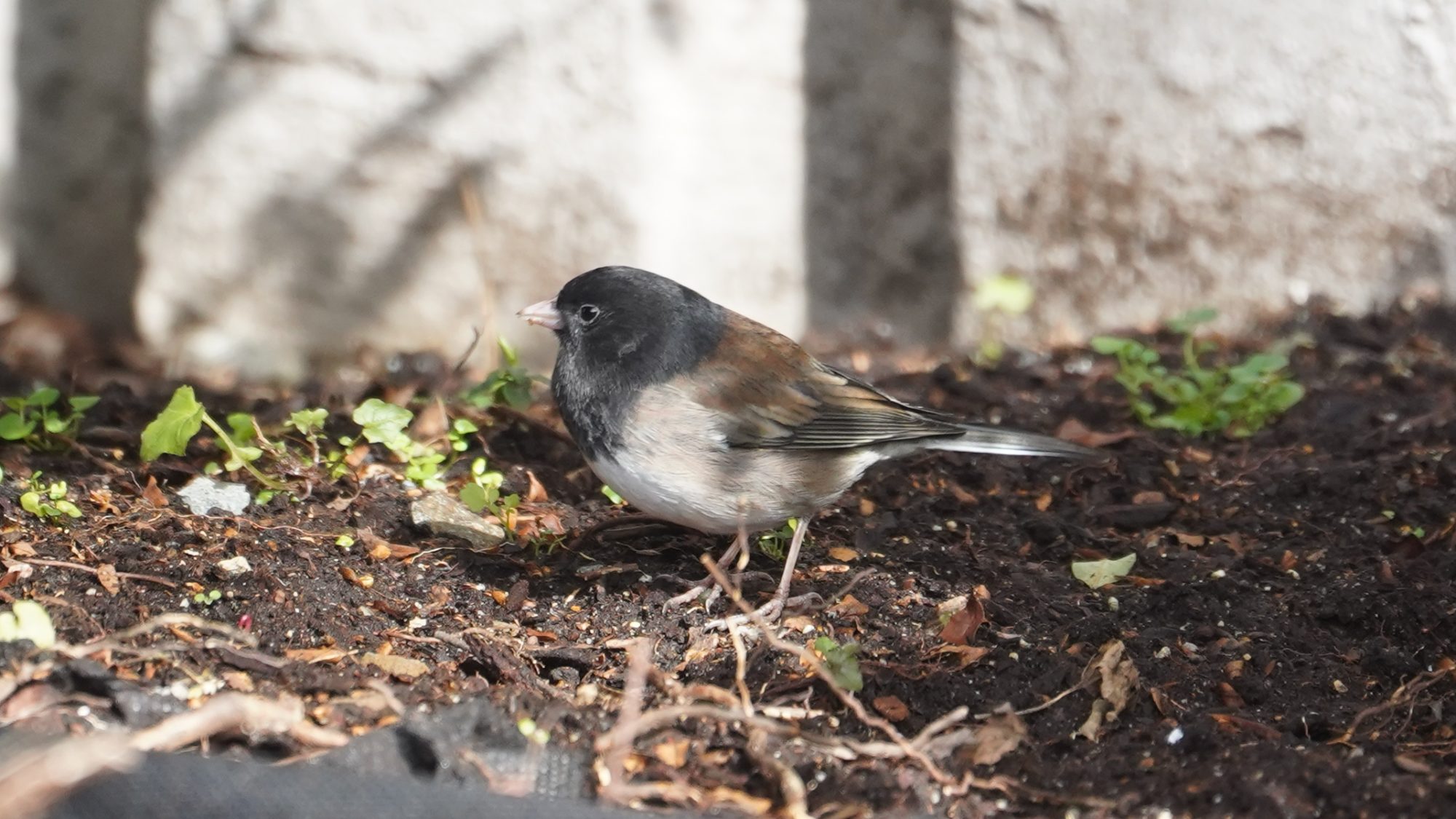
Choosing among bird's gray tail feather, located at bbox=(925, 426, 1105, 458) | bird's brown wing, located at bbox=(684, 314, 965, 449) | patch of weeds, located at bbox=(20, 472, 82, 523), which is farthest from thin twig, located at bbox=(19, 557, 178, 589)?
bird's gray tail feather, located at bbox=(925, 426, 1105, 458)

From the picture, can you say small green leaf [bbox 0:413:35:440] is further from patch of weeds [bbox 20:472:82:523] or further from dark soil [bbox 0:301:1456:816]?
patch of weeds [bbox 20:472:82:523]

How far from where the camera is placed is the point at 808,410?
335 cm

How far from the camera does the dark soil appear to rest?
2.44m

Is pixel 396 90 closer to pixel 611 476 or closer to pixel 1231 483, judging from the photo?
pixel 611 476

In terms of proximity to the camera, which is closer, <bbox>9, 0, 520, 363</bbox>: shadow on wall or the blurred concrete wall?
the blurred concrete wall

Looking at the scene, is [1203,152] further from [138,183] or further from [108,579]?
[138,183]

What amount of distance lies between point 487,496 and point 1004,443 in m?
1.22

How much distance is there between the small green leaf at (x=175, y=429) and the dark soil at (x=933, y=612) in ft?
0.45

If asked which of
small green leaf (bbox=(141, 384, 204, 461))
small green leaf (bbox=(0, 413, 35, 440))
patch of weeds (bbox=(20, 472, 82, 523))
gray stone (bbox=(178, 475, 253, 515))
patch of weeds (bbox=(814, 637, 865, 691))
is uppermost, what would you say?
small green leaf (bbox=(141, 384, 204, 461))

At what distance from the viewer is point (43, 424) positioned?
3.63 meters

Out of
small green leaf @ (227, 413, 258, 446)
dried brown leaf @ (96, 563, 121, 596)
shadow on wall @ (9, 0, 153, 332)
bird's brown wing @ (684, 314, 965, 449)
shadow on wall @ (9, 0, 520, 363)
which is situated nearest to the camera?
dried brown leaf @ (96, 563, 121, 596)

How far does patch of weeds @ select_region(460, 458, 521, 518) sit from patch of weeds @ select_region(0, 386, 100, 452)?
0.91 m

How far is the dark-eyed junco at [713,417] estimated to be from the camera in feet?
10.4

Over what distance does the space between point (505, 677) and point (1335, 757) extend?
1461 millimetres
